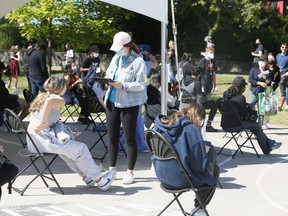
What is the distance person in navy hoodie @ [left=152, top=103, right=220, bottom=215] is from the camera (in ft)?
20.6

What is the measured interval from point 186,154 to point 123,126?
7.63 feet

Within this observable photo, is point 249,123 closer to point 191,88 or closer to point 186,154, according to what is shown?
point 191,88

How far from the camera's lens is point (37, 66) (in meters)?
14.9

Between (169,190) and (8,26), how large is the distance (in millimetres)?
38793

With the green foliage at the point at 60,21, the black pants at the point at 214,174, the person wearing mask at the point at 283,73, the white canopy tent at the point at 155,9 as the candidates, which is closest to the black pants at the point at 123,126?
the white canopy tent at the point at 155,9

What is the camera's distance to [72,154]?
26.1 ft

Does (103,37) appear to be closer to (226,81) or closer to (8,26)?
(226,81)

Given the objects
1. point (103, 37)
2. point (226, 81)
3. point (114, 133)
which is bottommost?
point (226, 81)

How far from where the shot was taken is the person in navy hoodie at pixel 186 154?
6.28 m

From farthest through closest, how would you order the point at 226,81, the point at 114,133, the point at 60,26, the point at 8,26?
1. the point at 8,26
2. the point at 226,81
3. the point at 60,26
4. the point at 114,133

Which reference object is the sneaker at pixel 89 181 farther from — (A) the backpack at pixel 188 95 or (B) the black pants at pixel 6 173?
(A) the backpack at pixel 188 95

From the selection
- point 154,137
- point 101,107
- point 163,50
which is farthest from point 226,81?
point 154,137

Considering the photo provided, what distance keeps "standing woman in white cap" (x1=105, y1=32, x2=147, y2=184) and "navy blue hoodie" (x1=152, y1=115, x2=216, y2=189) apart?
2.02 meters

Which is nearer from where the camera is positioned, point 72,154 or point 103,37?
point 72,154
